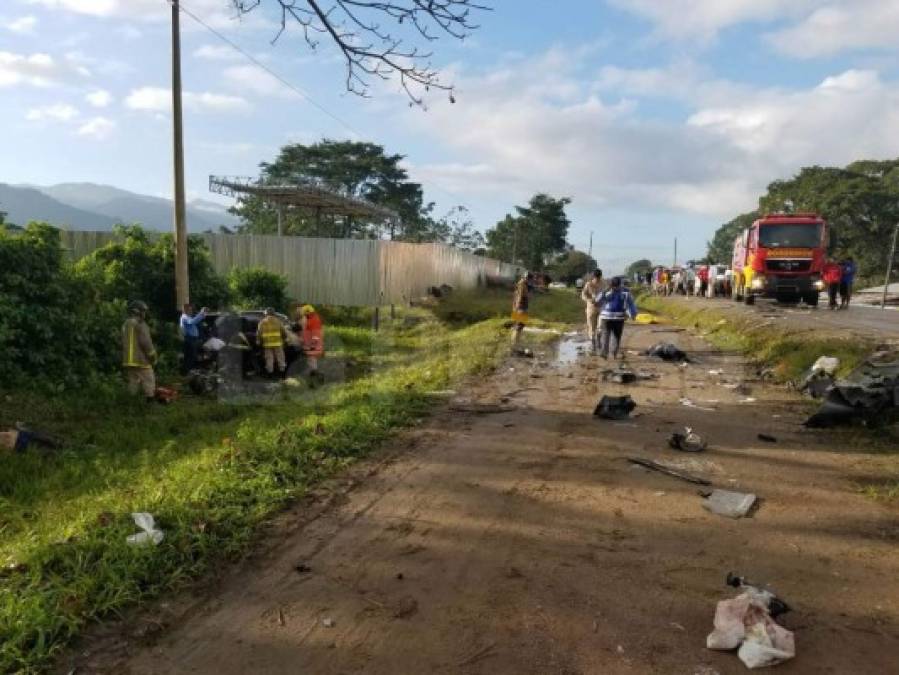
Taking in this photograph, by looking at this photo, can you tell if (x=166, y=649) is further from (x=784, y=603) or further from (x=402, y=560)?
(x=784, y=603)

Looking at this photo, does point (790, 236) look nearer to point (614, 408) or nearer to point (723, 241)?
point (614, 408)

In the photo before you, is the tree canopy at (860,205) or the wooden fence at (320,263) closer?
the wooden fence at (320,263)

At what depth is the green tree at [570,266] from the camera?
232 feet

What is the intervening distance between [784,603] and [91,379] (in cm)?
977

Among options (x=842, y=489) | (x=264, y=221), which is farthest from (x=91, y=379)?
(x=264, y=221)

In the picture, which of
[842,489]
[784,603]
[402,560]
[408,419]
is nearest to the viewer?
[784,603]

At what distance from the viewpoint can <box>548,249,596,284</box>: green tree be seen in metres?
70.6

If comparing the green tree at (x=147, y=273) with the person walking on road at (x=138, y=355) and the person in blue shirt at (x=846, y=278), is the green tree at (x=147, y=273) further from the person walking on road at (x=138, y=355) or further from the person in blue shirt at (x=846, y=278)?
the person in blue shirt at (x=846, y=278)

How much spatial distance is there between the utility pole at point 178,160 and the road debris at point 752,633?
11351 millimetres

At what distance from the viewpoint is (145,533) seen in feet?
13.1

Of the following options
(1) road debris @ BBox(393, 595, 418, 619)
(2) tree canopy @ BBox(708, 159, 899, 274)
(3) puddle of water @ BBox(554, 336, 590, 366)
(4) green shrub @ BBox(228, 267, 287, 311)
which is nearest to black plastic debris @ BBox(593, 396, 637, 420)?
(3) puddle of water @ BBox(554, 336, 590, 366)

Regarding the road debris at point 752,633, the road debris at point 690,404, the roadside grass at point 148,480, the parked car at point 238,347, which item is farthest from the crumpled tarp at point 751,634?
the parked car at point 238,347

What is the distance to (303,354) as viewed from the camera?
496 inches

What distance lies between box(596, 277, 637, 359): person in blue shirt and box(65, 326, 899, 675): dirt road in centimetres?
577
